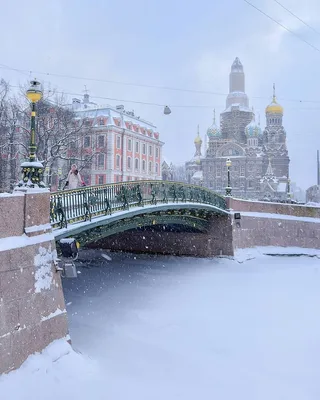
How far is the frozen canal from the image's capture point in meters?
7.45

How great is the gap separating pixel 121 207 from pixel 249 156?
198ft

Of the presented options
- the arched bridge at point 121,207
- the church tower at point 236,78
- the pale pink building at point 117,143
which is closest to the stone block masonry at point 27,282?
the arched bridge at point 121,207

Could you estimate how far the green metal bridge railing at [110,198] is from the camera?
8852 millimetres

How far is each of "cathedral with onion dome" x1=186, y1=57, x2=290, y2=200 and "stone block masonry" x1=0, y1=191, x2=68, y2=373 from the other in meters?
59.2

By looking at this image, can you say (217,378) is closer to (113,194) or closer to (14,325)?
(14,325)

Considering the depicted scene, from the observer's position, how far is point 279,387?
306 inches

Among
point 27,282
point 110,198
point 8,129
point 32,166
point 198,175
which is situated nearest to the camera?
point 27,282

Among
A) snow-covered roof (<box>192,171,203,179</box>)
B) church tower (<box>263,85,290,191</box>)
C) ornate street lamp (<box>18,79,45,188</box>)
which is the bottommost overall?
ornate street lamp (<box>18,79,45,188</box>)

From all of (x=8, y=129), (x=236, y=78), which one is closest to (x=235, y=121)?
(x=236, y=78)

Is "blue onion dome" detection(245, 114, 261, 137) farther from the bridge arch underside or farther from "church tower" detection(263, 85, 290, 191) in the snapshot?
the bridge arch underside

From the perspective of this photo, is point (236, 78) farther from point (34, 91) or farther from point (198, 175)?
point (34, 91)

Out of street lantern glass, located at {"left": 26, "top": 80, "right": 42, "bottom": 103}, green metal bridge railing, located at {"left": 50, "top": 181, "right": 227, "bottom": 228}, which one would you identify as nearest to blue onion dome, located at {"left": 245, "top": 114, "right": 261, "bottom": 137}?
green metal bridge railing, located at {"left": 50, "top": 181, "right": 227, "bottom": 228}

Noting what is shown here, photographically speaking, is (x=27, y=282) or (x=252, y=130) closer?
(x=27, y=282)

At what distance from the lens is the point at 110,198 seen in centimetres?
1089
